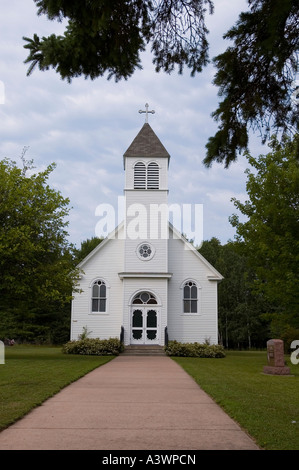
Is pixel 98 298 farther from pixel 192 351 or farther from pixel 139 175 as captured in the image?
pixel 139 175

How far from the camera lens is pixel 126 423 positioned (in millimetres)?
6758

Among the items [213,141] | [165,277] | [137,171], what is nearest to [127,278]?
[165,277]

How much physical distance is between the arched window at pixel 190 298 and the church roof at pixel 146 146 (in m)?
8.15

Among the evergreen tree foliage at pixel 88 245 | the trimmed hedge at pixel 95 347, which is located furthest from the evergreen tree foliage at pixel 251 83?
the evergreen tree foliage at pixel 88 245

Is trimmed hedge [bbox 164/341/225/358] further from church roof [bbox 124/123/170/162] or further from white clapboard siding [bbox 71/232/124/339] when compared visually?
church roof [bbox 124/123/170/162]

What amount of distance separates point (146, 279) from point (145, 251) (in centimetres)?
176

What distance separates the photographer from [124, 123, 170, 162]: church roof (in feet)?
93.7

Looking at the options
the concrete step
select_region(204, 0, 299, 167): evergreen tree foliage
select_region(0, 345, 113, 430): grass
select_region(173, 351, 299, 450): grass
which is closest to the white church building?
the concrete step

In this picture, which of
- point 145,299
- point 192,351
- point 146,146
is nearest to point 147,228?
point 145,299

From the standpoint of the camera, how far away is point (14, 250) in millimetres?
18172

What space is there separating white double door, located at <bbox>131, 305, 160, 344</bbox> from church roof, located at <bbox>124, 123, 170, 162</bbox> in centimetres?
936
